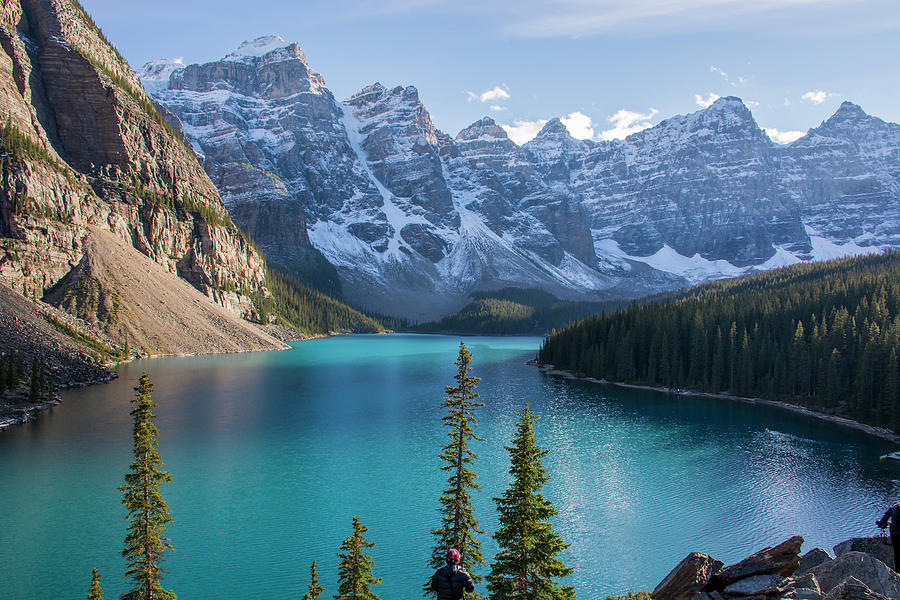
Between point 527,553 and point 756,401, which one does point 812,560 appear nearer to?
point 527,553

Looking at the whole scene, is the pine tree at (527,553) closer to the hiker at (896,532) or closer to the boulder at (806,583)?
the boulder at (806,583)

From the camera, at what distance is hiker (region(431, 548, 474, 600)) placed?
11.8 m

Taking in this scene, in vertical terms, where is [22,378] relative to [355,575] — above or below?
above

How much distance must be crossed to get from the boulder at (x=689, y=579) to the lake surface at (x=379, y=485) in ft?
32.0

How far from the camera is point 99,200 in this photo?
357 ft

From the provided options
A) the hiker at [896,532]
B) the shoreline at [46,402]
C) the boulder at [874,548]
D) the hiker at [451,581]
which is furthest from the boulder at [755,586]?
the shoreline at [46,402]

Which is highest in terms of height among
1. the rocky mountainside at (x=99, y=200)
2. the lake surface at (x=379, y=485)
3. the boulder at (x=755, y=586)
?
the rocky mountainside at (x=99, y=200)

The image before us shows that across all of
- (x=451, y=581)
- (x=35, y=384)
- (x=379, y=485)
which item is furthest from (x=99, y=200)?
(x=451, y=581)

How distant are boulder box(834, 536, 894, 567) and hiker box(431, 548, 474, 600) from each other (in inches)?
431

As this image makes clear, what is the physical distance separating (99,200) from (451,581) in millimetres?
119439

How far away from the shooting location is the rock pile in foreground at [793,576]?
12.1 meters

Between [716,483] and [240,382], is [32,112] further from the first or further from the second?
[716,483]

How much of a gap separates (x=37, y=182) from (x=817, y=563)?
110525mm

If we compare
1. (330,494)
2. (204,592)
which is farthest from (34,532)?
(330,494)
